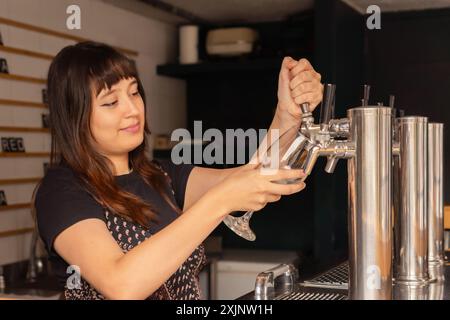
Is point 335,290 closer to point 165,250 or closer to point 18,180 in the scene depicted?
point 165,250

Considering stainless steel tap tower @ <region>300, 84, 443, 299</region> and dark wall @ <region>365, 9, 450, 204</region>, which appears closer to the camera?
stainless steel tap tower @ <region>300, 84, 443, 299</region>

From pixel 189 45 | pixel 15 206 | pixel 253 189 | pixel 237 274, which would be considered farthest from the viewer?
pixel 189 45

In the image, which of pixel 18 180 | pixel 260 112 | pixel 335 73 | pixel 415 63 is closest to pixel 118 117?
pixel 415 63

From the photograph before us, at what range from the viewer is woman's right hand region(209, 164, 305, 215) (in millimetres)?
822

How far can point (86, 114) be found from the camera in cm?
114

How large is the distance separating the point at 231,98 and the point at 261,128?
315 millimetres

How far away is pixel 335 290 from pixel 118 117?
1.55 ft

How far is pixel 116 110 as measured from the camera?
3.74ft

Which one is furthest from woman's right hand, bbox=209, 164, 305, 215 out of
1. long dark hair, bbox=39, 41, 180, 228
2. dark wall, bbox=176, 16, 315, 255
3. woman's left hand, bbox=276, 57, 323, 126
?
dark wall, bbox=176, 16, 315, 255

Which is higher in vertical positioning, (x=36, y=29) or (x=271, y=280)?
(x=36, y=29)

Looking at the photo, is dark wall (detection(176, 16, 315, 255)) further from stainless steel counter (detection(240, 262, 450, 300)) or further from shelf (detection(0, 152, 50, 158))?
stainless steel counter (detection(240, 262, 450, 300))

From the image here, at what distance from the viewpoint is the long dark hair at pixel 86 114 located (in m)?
1.13

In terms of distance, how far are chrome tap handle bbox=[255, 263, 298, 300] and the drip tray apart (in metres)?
0.03

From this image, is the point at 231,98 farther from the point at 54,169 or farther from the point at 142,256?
the point at 142,256
